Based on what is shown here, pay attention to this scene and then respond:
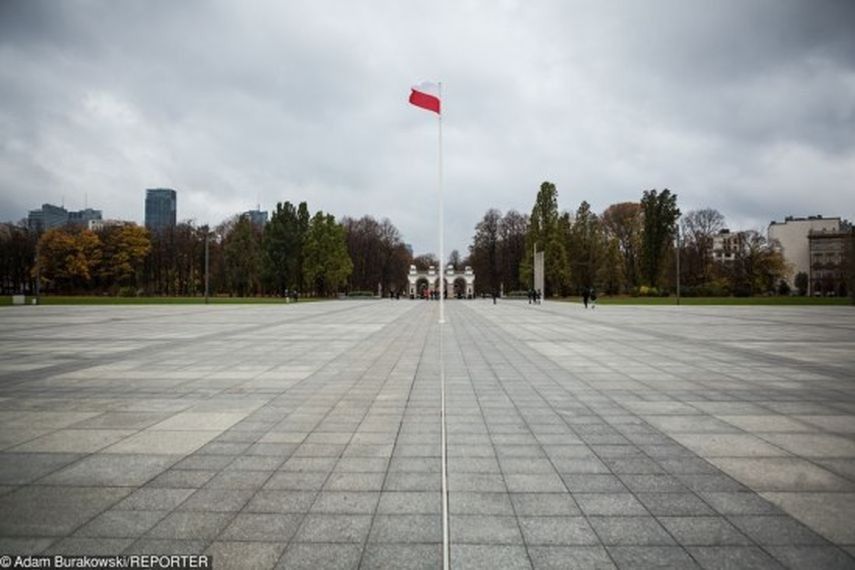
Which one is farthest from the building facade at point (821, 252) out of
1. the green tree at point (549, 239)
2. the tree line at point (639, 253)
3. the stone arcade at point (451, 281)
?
the stone arcade at point (451, 281)

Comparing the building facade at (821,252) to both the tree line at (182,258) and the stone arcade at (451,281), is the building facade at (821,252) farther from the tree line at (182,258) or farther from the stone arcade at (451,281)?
the tree line at (182,258)

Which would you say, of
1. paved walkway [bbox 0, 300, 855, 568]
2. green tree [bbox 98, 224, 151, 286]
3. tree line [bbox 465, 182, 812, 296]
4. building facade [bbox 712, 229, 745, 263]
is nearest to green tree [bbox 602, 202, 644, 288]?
tree line [bbox 465, 182, 812, 296]

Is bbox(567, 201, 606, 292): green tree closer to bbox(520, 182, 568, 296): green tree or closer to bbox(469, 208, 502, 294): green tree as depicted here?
bbox(520, 182, 568, 296): green tree

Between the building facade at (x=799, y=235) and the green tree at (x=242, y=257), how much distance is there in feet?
339

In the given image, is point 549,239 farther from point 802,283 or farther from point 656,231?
point 802,283

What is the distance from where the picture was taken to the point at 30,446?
5234 millimetres

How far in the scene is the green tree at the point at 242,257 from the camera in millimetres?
75000

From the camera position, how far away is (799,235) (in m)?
106

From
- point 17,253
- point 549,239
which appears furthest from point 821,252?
point 17,253

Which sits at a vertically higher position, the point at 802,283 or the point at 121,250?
the point at 121,250

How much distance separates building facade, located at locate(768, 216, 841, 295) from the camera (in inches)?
4077

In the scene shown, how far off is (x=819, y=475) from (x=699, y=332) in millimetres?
14982

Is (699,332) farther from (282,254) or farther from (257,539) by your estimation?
(282,254)

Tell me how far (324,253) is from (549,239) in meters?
33.5
